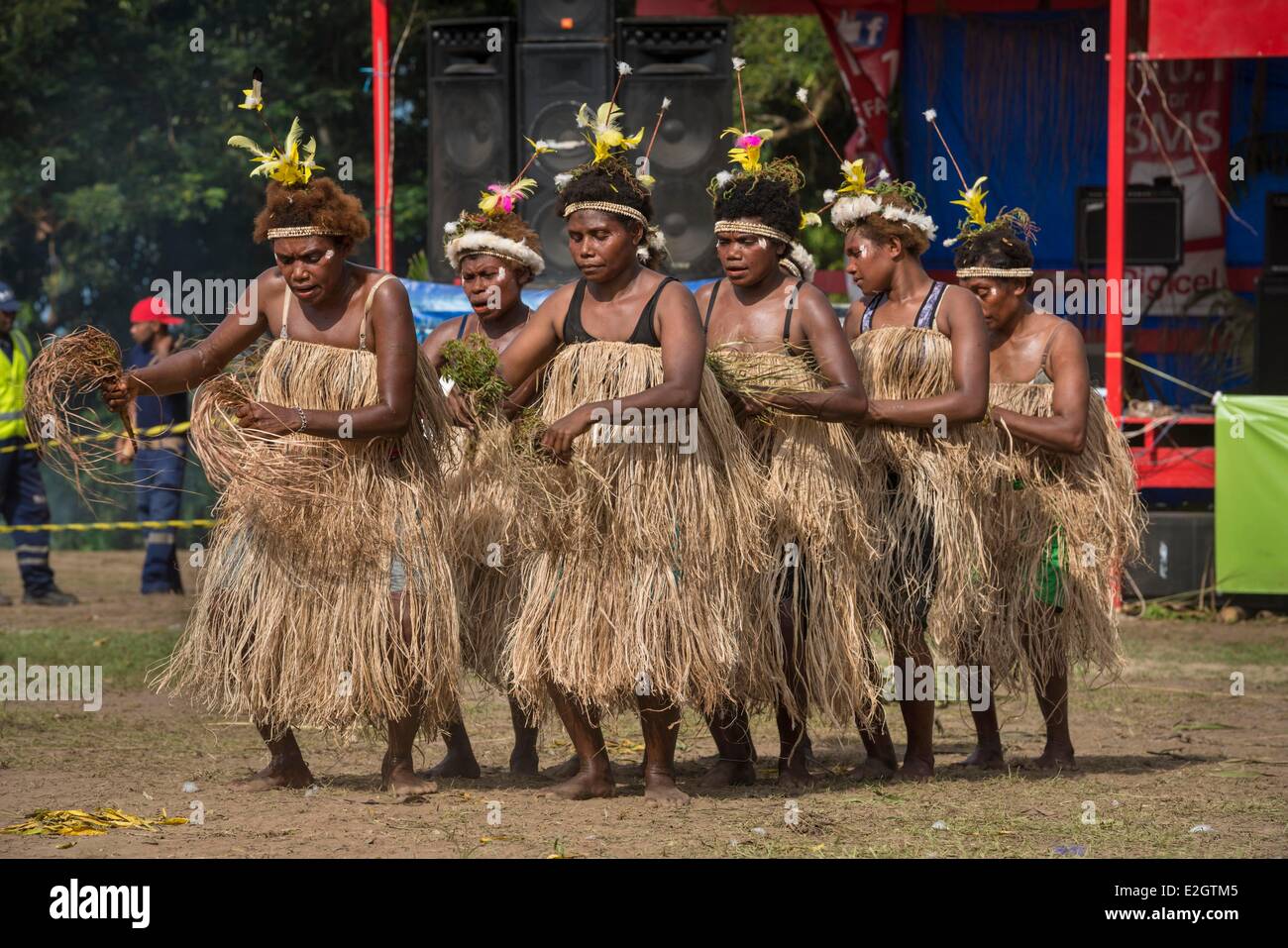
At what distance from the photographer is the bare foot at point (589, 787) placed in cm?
556

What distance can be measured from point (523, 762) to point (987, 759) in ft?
5.32

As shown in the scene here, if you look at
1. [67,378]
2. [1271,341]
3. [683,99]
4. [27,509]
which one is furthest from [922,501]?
[27,509]

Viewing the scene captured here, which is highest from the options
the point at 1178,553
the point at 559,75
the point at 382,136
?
the point at 559,75

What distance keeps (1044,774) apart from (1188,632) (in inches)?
169

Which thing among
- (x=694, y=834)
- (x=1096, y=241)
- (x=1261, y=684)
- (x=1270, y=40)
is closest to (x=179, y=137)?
(x=1096, y=241)

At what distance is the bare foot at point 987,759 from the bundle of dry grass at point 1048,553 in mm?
270

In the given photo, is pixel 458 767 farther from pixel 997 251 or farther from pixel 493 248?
pixel 997 251

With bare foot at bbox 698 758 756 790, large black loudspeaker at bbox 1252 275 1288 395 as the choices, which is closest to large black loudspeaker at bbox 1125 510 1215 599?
large black loudspeaker at bbox 1252 275 1288 395

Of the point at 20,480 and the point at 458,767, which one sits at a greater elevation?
the point at 20,480

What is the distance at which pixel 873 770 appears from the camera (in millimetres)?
6109

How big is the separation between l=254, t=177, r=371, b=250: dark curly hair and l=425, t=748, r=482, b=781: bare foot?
175 centimetres

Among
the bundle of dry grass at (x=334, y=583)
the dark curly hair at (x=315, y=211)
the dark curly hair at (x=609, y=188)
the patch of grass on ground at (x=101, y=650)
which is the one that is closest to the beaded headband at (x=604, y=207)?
the dark curly hair at (x=609, y=188)

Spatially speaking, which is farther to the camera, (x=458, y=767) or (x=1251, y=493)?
(x=1251, y=493)

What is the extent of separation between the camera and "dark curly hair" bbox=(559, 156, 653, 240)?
5465 mm
